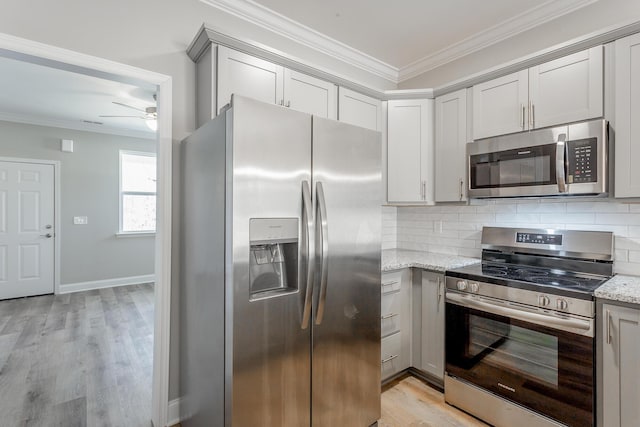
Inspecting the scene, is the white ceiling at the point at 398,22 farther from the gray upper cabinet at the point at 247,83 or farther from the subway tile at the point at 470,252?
the subway tile at the point at 470,252

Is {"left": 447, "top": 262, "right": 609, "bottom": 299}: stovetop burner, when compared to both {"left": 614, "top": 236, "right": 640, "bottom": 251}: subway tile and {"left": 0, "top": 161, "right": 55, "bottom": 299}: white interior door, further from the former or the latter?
{"left": 0, "top": 161, "right": 55, "bottom": 299}: white interior door

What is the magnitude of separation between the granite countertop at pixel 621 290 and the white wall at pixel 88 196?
6334 mm

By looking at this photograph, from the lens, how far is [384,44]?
2.93 meters

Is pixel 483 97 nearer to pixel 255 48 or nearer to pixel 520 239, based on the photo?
pixel 520 239

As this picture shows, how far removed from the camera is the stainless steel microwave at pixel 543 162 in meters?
1.89

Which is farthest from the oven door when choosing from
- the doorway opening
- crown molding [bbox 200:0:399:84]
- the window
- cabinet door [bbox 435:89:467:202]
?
the window

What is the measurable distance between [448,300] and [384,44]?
227cm

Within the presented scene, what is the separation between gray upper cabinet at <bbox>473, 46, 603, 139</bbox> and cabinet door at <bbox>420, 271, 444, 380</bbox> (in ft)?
3.88

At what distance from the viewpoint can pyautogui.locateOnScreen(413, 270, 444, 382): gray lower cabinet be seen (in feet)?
7.67

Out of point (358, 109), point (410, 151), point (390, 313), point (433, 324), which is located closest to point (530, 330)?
point (433, 324)

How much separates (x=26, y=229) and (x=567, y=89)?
22.2 ft

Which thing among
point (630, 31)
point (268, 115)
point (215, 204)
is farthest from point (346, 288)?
point (630, 31)

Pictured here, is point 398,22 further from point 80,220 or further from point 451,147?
point 80,220

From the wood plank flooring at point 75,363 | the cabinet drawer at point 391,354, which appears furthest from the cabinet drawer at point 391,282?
the wood plank flooring at point 75,363
